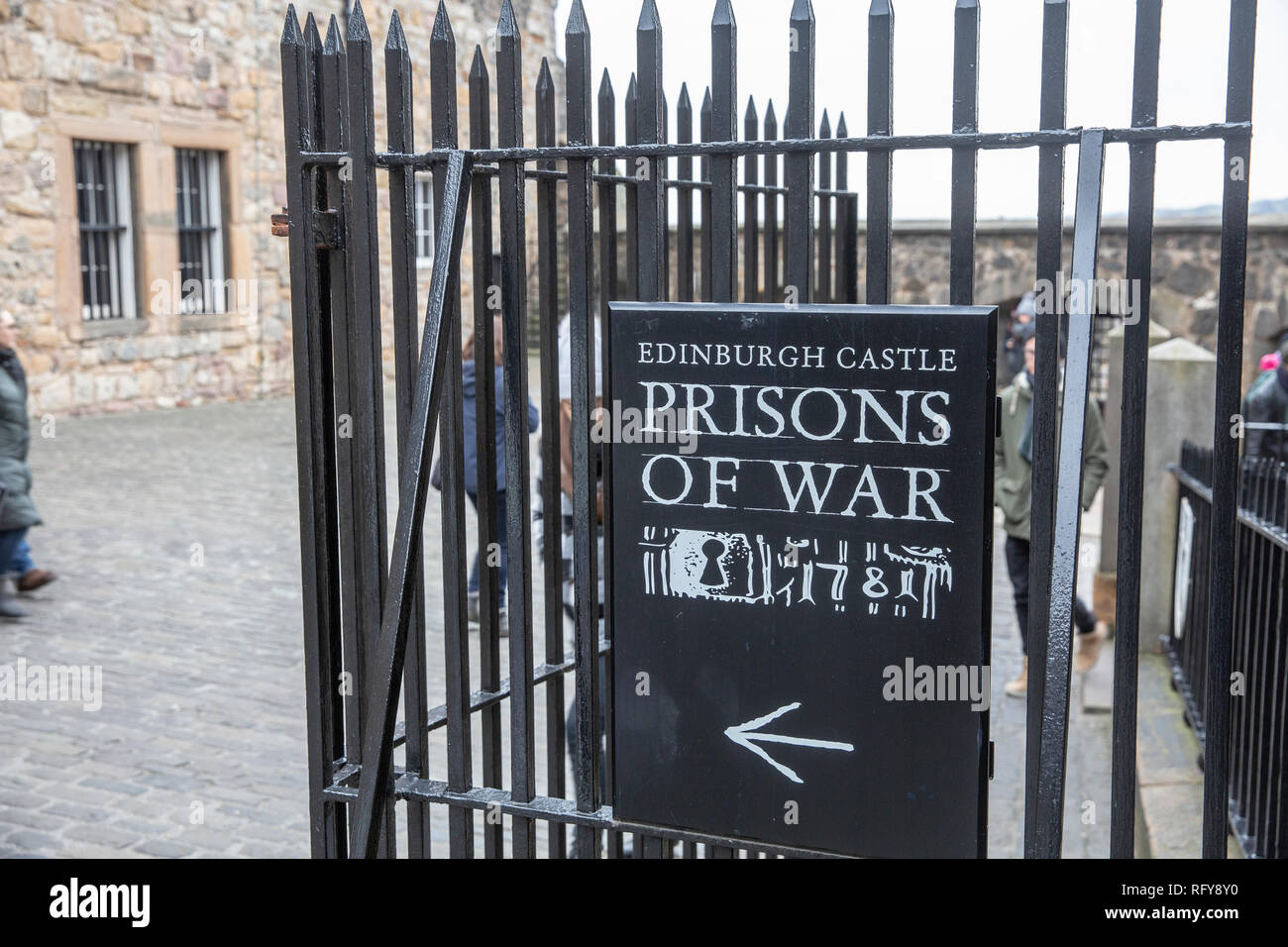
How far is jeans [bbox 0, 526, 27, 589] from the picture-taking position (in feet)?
23.7

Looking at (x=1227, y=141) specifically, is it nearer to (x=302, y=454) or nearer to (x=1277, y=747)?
(x=302, y=454)

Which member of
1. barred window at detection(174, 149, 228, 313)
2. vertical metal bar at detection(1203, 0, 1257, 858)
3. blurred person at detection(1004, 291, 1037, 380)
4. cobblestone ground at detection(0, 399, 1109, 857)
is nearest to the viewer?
vertical metal bar at detection(1203, 0, 1257, 858)

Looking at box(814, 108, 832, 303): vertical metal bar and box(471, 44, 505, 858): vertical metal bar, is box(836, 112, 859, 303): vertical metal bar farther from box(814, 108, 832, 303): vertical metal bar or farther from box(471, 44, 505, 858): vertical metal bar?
box(471, 44, 505, 858): vertical metal bar

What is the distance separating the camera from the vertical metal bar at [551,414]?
2.64 metres

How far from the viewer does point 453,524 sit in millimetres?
2566

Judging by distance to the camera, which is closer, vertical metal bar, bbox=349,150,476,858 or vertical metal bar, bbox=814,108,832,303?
vertical metal bar, bbox=349,150,476,858

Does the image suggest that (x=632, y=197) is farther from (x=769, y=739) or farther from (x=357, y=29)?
(x=769, y=739)

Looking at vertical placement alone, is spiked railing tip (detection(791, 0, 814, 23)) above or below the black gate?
above

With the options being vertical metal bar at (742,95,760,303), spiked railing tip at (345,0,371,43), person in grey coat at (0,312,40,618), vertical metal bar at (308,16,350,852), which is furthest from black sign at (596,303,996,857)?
person in grey coat at (0,312,40,618)

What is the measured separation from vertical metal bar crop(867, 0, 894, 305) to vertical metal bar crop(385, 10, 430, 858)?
87 cm

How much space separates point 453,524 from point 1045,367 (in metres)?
1.15

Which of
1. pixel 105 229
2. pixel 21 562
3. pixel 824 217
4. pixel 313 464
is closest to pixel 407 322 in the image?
pixel 313 464
